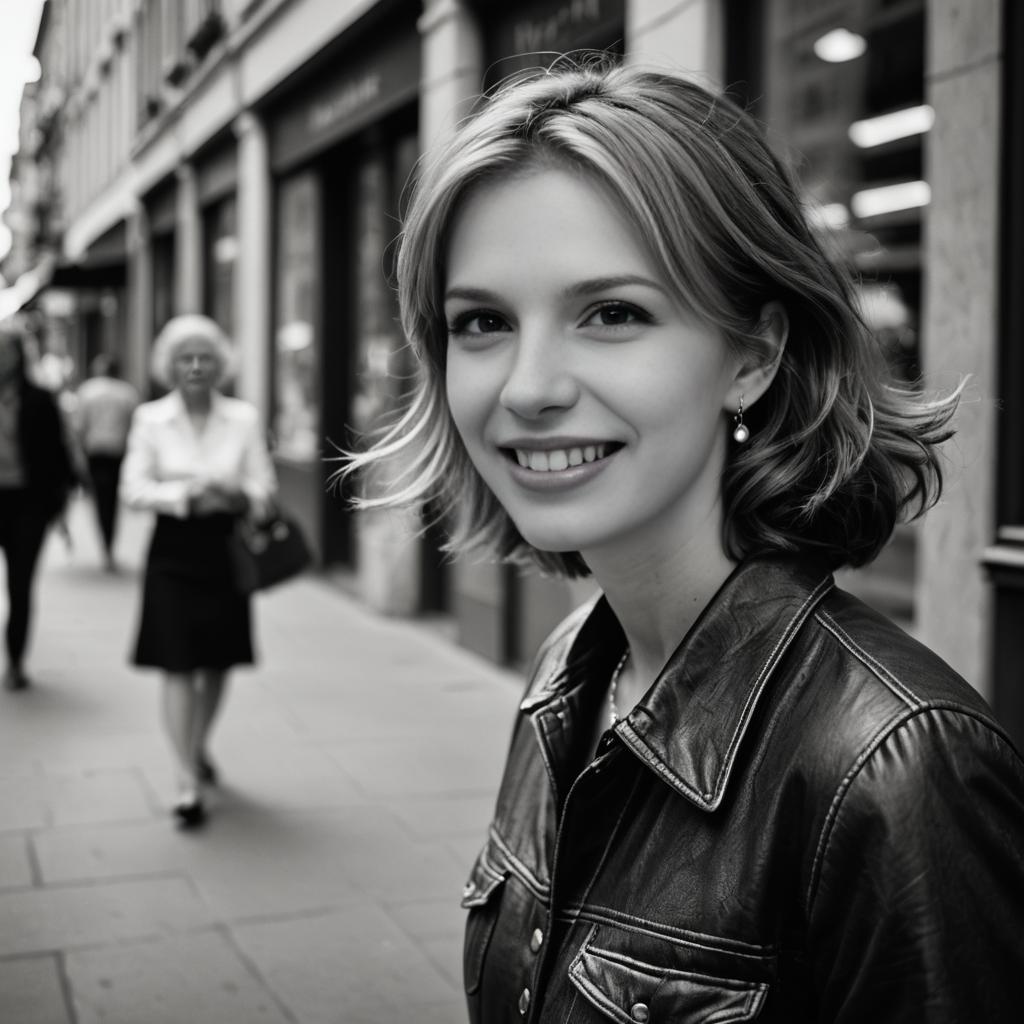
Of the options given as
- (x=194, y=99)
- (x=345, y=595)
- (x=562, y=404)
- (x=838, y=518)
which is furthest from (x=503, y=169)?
(x=194, y=99)

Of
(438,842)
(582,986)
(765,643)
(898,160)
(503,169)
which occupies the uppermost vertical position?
(898,160)

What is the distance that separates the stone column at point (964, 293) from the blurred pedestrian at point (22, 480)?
545 cm

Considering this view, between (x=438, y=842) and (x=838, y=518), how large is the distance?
13.3 ft

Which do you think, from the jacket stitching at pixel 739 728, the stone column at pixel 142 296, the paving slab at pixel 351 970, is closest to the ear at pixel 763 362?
the jacket stitching at pixel 739 728

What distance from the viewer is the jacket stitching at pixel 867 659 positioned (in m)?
1.21

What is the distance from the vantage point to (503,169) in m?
1.46

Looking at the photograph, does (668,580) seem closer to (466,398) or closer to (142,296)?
(466,398)

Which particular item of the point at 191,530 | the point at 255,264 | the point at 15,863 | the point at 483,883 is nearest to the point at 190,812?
the point at 15,863

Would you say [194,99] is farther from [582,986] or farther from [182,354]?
[582,986]

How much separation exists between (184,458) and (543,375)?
4.78m

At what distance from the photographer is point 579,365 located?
1418 mm

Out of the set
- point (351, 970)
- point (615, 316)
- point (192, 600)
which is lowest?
point (351, 970)

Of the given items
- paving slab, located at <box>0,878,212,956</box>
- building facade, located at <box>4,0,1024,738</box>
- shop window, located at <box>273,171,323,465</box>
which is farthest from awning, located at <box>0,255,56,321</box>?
paving slab, located at <box>0,878,212,956</box>

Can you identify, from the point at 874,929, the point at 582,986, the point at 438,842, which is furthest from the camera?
the point at 438,842
